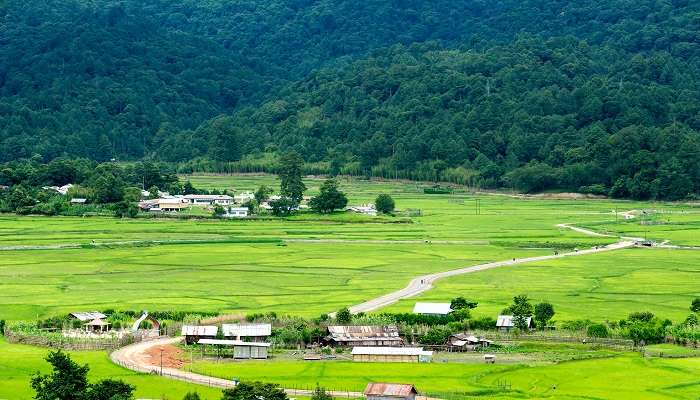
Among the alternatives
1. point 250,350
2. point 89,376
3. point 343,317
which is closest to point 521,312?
point 343,317

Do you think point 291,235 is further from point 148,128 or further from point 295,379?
point 148,128

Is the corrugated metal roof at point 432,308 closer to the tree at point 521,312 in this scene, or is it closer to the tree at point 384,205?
the tree at point 521,312

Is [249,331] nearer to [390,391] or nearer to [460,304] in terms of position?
[460,304]

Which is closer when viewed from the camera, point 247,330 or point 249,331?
point 249,331

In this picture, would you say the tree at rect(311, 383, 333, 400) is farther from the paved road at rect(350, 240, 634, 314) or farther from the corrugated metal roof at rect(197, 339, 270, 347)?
the paved road at rect(350, 240, 634, 314)

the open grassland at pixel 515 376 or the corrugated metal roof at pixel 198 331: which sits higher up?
the corrugated metal roof at pixel 198 331

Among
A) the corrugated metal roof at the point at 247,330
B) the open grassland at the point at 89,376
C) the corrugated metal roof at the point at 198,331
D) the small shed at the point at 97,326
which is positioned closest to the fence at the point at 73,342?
the open grassland at the point at 89,376

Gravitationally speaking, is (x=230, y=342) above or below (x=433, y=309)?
below

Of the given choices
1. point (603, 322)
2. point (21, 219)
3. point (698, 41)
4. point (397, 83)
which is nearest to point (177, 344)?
point (603, 322)
